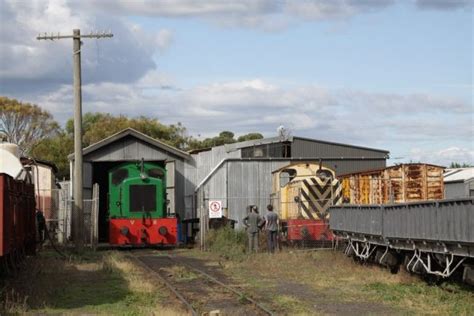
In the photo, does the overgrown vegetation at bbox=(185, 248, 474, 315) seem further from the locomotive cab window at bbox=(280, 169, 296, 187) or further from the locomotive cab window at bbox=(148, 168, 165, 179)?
the locomotive cab window at bbox=(148, 168, 165, 179)

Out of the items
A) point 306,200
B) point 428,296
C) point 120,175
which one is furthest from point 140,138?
point 428,296

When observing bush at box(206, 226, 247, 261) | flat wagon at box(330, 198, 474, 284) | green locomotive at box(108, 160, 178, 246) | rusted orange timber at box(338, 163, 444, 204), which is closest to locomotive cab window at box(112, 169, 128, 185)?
green locomotive at box(108, 160, 178, 246)

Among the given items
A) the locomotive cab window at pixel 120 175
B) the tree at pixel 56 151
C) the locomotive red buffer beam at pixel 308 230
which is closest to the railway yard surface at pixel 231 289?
the locomotive red buffer beam at pixel 308 230

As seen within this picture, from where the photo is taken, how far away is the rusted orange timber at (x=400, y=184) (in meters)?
30.1

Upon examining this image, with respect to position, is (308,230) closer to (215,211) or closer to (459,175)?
(215,211)

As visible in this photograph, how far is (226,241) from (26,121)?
5281 centimetres

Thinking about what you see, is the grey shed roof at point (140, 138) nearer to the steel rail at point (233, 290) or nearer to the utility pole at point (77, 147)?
the utility pole at point (77, 147)

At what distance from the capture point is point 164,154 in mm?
38562

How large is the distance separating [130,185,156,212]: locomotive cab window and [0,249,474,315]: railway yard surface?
7.15 meters

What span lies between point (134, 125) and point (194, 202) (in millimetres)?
44174

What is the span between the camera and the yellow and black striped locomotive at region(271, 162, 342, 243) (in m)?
26.6

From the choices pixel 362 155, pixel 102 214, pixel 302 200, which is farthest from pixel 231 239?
pixel 362 155

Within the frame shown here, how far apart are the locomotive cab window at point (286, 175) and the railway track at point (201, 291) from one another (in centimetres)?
864

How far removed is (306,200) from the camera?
28.3 metres
